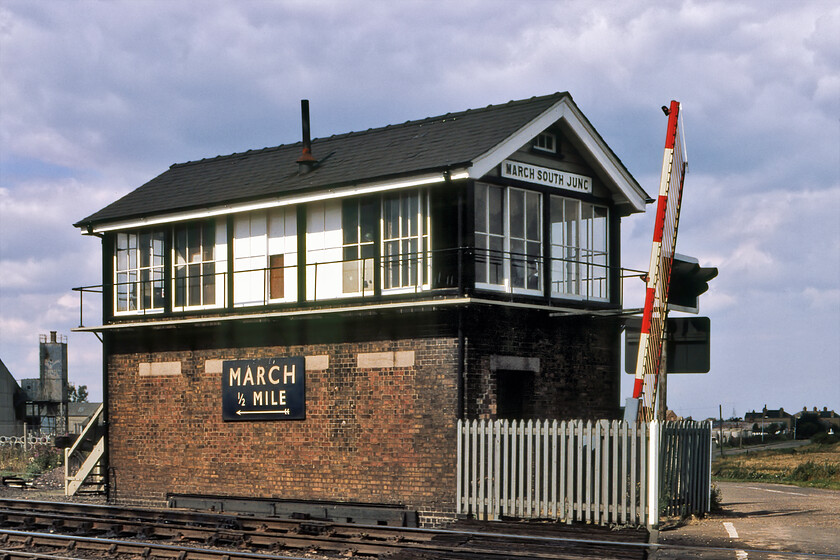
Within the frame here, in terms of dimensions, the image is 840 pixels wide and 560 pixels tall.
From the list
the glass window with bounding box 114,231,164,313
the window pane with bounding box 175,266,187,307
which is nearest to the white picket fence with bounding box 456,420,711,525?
the window pane with bounding box 175,266,187,307

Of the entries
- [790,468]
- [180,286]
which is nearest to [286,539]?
[180,286]

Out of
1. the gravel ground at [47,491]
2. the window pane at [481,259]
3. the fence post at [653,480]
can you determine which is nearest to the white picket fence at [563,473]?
the fence post at [653,480]

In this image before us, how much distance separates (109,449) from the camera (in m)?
23.4

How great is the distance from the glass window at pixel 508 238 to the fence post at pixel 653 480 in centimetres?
406

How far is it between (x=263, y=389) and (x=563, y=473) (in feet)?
21.5

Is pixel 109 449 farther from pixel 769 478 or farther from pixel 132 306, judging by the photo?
pixel 769 478

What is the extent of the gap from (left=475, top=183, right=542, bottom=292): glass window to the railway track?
178 inches

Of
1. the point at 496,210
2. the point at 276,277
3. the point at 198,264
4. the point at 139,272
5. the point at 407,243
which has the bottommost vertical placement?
the point at 276,277

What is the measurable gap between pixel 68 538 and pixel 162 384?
652 centimetres

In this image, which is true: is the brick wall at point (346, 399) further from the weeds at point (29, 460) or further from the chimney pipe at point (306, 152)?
the weeds at point (29, 460)

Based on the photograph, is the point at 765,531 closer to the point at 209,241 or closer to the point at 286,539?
the point at 286,539

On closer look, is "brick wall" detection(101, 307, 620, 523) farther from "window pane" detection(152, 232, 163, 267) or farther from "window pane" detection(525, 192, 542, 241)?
"window pane" detection(152, 232, 163, 267)

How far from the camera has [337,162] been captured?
69.5 feet

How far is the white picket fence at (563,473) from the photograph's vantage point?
16.3 metres
